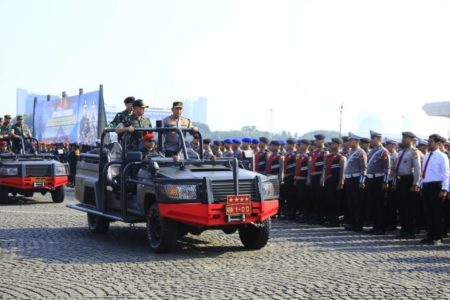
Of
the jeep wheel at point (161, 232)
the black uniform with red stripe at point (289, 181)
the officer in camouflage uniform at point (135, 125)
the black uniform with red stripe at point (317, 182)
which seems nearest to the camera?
the jeep wheel at point (161, 232)

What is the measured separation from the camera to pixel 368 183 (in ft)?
44.9

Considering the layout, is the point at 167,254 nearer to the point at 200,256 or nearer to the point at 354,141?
the point at 200,256

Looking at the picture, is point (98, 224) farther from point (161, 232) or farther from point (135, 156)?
point (161, 232)

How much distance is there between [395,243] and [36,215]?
8.11 meters

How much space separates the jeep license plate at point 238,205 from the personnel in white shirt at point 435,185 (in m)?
3.75

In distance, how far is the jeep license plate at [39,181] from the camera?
18.7m

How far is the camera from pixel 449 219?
13.2 meters

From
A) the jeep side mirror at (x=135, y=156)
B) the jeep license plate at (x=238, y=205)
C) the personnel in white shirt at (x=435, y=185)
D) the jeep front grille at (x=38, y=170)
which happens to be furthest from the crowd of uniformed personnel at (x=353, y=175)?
the jeep front grille at (x=38, y=170)

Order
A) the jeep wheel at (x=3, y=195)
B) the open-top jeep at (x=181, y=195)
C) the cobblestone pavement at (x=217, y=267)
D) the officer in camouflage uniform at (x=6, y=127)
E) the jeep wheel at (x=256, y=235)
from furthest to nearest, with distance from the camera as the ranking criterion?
the officer in camouflage uniform at (x=6, y=127), the jeep wheel at (x=3, y=195), the jeep wheel at (x=256, y=235), the open-top jeep at (x=181, y=195), the cobblestone pavement at (x=217, y=267)

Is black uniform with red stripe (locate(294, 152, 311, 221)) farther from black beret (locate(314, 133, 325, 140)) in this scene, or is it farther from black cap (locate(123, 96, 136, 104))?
black cap (locate(123, 96, 136, 104))

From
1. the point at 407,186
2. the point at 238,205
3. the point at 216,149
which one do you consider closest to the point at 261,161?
the point at 216,149

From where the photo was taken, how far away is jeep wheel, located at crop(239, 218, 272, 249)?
34.1 ft

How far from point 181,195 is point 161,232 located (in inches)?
25.2

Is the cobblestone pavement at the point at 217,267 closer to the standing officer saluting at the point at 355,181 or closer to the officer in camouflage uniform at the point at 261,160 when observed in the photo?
the standing officer saluting at the point at 355,181
